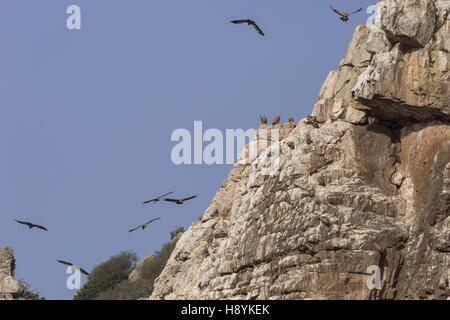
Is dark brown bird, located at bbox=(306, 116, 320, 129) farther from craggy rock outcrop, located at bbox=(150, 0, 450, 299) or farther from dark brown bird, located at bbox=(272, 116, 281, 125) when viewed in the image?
dark brown bird, located at bbox=(272, 116, 281, 125)

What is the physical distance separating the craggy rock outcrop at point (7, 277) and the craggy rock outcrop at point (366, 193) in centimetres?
1433

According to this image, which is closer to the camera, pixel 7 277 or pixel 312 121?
pixel 312 121

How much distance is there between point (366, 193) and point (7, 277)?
2626 centimetres

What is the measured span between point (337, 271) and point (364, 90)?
974 centimetres

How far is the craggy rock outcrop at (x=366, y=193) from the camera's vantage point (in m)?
65.0

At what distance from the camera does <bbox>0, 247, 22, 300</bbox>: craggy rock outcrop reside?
81.9 meters

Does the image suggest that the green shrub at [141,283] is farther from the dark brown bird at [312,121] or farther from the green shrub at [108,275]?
the dark brown bird at [312,121]

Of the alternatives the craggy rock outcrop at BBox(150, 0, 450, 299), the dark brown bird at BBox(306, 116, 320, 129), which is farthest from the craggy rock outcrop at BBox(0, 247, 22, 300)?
the dark brown bird at BBox(306, 116, 320, 129)

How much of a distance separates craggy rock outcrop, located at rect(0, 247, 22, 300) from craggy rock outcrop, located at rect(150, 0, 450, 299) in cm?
1433

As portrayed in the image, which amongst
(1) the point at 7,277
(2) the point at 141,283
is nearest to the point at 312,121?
(1) the point at 7,277

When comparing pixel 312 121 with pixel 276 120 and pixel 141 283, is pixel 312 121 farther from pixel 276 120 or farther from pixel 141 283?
pixel 141 283

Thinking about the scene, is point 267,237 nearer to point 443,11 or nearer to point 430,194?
point 430,194

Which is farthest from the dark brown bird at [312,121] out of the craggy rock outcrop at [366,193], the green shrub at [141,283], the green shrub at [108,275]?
the green shrub at [108,275]

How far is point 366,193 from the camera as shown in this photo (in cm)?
6744
